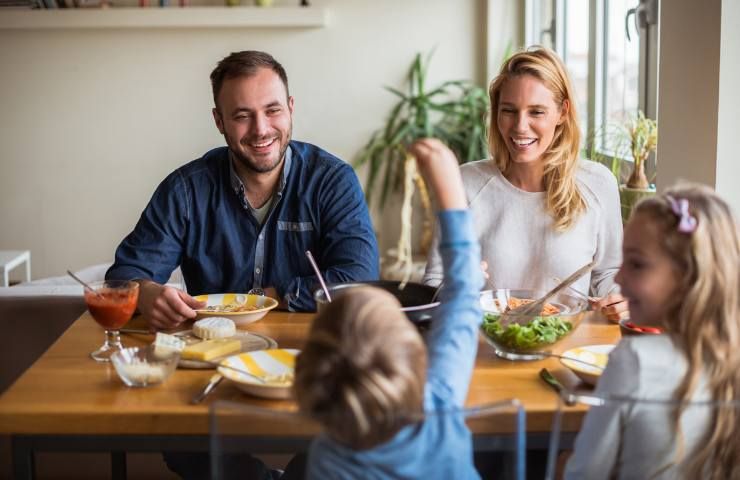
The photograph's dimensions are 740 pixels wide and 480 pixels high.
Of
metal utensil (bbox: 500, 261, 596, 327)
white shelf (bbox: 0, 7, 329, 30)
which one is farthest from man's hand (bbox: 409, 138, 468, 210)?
white shelf (bbox: 0, 7, 329, 30)

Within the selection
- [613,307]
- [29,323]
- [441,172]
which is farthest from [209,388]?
[29,323]

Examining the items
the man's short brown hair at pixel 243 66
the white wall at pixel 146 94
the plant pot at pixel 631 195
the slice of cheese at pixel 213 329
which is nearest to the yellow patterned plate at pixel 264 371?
the slice of cheese at pixel 213 329

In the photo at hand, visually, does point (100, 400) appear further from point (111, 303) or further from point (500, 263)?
point (500, 263)

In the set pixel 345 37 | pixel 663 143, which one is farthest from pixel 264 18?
pixel 663 143

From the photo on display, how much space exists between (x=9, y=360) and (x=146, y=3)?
365 cm

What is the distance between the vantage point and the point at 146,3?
5699 millimetres

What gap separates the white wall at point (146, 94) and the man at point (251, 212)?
332cm

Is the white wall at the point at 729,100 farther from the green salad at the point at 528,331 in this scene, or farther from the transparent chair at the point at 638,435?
the transparent chair at the point at 638,435

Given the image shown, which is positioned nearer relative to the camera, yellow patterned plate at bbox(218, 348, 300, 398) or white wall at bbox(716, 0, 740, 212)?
yellow patterned plate at bbox(218, 348, 300, 398)

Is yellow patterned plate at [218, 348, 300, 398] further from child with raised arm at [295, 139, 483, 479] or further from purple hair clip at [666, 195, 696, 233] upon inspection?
purple hair clip at [666, 195, 696, 233]

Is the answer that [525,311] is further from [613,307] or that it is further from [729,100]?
[729,100]

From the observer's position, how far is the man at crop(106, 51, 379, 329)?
2.49 metres

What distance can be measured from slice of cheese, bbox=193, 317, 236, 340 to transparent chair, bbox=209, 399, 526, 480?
716 millimetres

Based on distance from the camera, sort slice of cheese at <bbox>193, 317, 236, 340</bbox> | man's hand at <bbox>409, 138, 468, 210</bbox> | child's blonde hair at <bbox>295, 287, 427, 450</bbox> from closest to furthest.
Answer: child's blonde hair at <bbox>295, 287, 427, 450</bbox> < man's hand at <bbox>409, 138, 468, 210</bbox> < slice of cheese at <bbox>193, 317, 236, 340</bbox>
